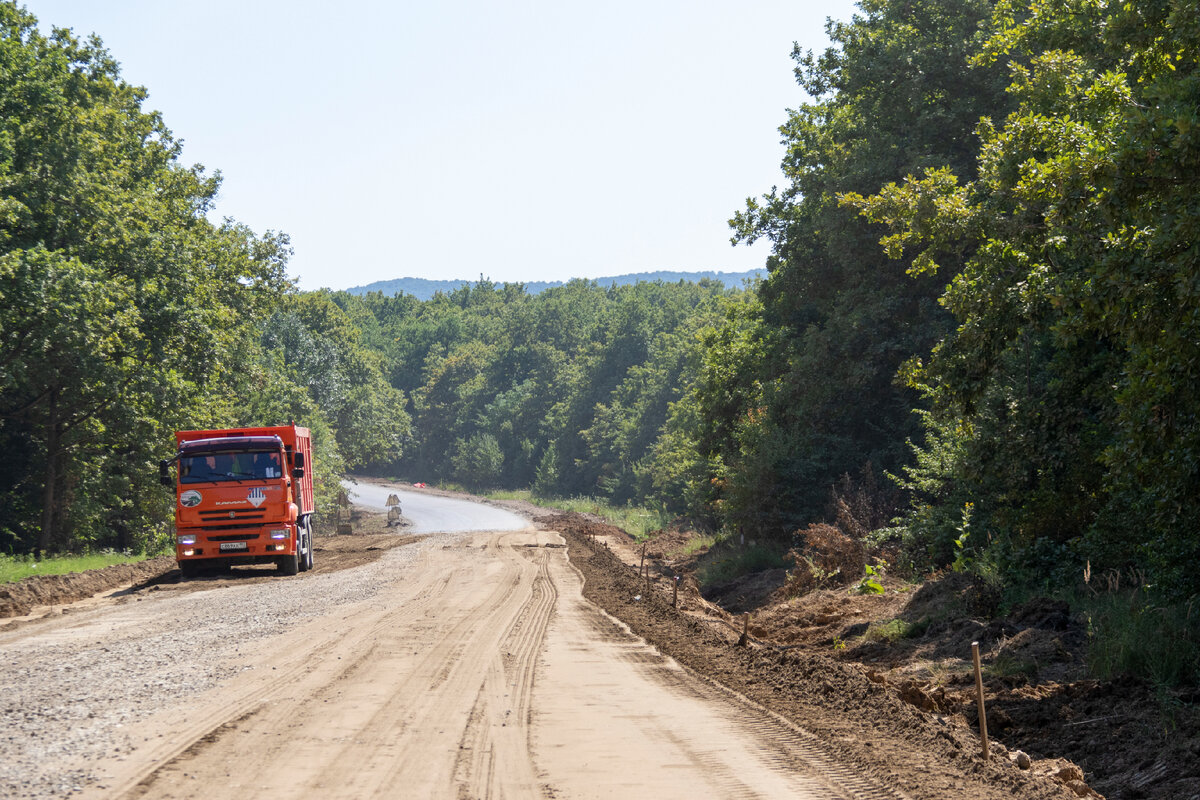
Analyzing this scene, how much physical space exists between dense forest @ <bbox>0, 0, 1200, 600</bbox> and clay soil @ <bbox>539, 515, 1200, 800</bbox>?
174 centimetres

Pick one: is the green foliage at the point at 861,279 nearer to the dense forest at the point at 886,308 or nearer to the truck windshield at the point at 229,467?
the dense forest at the point at 886,308

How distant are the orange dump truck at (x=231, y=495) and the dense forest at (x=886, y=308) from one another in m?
5.70

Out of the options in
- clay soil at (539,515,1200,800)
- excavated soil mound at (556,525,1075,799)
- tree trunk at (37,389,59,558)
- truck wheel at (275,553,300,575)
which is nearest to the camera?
excavated soil mound at (556,525,1075,799)

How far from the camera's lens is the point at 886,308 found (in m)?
27.2

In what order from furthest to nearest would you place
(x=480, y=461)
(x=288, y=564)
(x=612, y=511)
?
(x=480, y=461)
(x=612, y=511)
(x=288, y=564)

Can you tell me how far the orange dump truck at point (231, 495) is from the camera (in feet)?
78.5

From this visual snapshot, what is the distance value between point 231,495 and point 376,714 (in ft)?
52.7

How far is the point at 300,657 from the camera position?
40.9 ft

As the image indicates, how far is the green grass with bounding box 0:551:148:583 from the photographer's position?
22.8 meters

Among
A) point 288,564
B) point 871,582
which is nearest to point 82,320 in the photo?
point 288,564

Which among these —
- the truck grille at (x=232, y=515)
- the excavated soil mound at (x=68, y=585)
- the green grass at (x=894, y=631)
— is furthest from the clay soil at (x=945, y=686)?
the excavated soil mound at (x=68, y=585)

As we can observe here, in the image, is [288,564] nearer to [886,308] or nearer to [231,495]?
[231,495]

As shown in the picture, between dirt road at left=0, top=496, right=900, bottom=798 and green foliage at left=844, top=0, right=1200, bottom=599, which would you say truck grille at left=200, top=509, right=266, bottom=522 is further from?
green foliage at left=844, top=0, right=1200, bottom=599

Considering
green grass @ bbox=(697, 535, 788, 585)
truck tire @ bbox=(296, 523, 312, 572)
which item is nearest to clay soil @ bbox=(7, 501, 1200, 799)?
green grass @ bbox=(697, 535, 788, 585)
